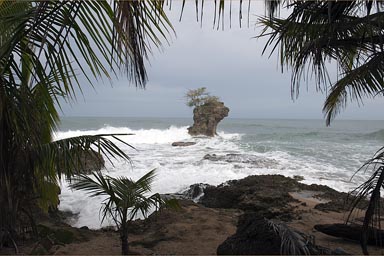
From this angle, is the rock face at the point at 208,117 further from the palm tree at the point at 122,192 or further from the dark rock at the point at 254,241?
the dark rock at the point at 254,241

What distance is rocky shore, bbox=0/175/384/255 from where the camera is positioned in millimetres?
3089

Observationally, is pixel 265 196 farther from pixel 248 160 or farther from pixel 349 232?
pixel 248 160

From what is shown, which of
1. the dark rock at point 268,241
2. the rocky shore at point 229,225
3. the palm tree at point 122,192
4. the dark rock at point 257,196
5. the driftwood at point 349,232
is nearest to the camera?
the dark rock at point 268,241

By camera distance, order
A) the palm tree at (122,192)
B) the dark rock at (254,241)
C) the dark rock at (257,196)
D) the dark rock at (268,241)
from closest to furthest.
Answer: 1. the dark rock at (268,241)
2. the dark rock at (254,241)
3. the palm tree at (122,192)
4. the dark rock at (257,196)

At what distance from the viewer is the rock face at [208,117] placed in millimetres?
30203

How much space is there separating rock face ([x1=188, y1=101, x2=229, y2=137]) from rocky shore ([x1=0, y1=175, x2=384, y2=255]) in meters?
21.2

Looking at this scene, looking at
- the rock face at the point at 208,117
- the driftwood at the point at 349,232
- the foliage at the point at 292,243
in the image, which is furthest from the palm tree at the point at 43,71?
the rock face at the point at 208,117

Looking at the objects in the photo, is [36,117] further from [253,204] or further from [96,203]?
[96,203]

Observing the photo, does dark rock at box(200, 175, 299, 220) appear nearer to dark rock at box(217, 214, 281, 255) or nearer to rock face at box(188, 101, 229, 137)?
dark rock at box(217, 214, 281, 255)

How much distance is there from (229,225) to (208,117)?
25302 mm

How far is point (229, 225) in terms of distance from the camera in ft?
17.8

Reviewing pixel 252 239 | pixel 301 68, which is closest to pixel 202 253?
→ pixel 252 239

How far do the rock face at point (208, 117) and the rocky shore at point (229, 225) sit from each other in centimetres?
2117

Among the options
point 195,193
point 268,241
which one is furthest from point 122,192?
point 195,193
